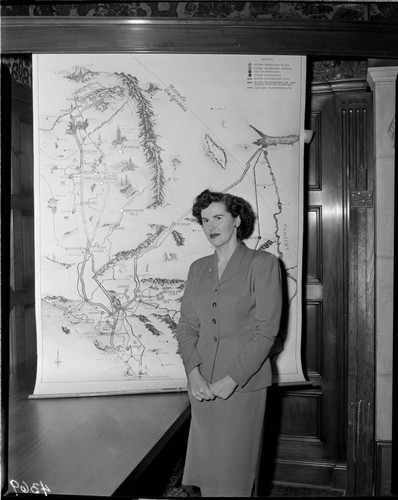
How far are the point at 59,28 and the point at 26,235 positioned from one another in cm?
55

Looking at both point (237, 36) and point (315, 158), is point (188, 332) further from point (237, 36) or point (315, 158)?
point (237, 36)

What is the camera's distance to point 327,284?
1.44 m

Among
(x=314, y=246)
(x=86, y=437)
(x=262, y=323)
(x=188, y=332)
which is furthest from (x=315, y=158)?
(x=86, y=437)

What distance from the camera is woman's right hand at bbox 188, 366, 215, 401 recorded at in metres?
1.32

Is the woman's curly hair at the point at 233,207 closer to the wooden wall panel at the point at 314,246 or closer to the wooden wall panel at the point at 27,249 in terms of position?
the wooden wall panel at the point at 314,246

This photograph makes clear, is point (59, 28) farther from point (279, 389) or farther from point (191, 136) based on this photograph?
point (279, 389)

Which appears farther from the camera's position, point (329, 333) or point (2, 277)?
point (329, 333)

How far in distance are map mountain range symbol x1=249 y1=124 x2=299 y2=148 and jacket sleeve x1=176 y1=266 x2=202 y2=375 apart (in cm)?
37

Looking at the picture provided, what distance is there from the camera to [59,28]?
1.42m

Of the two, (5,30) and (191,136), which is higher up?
(5,30)

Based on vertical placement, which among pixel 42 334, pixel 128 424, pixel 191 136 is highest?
pixel 191 136

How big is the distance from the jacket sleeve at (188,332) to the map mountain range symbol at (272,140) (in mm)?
373

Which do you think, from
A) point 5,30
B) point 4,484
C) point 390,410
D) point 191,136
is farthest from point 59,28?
point 390,410

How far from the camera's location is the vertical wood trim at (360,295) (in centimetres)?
139
